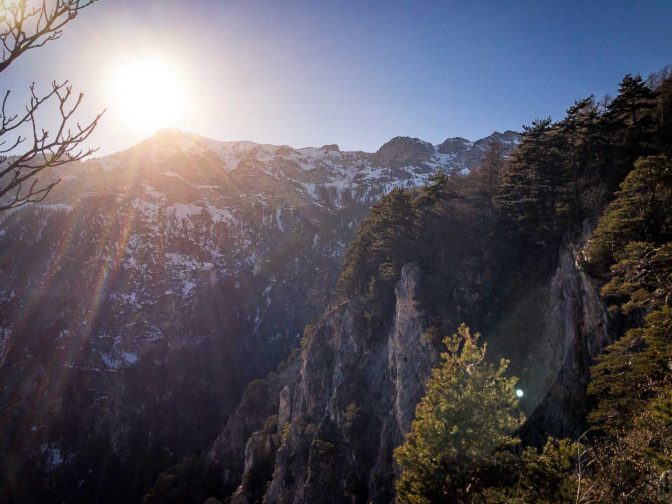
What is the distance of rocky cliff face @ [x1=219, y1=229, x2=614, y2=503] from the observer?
21047 mm

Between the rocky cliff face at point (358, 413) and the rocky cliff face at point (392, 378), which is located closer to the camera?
the rocky cliff face at point (392, 378)

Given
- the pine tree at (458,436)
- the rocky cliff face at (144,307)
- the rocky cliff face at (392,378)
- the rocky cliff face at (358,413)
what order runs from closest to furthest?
the pine tree at (458,436) < the rocky cliff face at (392,378) < the rocky cliff face at (358,413) < the rocky cliff face at (144,307)

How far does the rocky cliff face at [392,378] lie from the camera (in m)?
21.0

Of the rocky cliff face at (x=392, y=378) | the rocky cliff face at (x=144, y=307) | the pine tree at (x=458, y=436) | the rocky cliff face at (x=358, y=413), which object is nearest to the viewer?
the pine tree at (x=458, y=436)

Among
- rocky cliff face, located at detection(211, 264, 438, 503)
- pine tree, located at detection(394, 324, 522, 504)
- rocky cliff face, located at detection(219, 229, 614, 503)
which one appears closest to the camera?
pine tree, located at detection(394, 324, 522, 504)

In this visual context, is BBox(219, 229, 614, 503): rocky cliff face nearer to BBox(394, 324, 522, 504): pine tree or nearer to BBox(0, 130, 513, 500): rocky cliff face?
BBox(394, 324, 522, 504): pine tree

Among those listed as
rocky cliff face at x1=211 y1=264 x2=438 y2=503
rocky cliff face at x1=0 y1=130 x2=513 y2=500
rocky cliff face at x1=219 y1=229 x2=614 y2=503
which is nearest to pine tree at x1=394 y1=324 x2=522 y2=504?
rocky cliff face at x1=219 y1=229 x2=614 y2=503

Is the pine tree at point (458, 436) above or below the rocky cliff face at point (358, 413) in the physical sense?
above

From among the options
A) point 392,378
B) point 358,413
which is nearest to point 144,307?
point 358,413

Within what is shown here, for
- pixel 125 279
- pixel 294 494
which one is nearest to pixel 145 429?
pixel 125 279

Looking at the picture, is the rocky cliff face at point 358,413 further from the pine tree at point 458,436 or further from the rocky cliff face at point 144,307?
the rocky cliff face at point 144,307

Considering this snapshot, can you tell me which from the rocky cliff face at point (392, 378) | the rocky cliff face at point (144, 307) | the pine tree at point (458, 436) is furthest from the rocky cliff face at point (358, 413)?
the rocky cliff face at point (144, 307)

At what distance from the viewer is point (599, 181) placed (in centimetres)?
2600

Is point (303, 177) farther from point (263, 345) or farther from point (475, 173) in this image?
point (475, 173)
